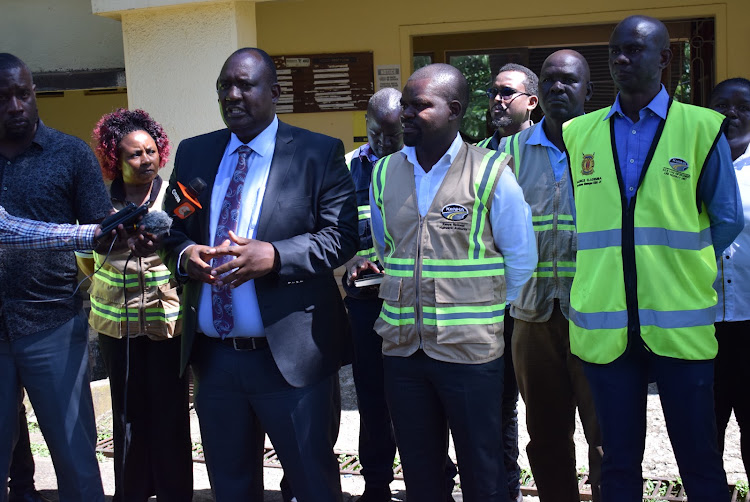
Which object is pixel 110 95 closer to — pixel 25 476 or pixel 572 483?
pixel 25 476

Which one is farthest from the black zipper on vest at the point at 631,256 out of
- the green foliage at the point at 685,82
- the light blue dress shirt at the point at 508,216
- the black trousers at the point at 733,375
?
the green foliage at the point at 685,82

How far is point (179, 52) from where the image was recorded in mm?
6195

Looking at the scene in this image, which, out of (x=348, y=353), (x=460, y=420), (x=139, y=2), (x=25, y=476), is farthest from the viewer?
(x=139, y=2)

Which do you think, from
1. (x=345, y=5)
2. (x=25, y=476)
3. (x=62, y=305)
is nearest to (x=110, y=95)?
(x=345, y=5)

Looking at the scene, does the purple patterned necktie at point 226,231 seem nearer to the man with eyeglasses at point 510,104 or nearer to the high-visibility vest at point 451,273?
the high-visibility vest at point 451,273

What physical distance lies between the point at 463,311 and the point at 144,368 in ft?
5.82

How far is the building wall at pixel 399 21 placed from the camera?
296 inches

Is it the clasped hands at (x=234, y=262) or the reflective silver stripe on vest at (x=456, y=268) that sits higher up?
the clasped hands at (x=234, y=262)

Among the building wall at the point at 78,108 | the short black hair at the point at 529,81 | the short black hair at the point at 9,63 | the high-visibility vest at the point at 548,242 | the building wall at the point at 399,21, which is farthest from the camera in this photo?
the building wall at the point at 78,108

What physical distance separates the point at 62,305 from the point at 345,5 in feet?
16.8

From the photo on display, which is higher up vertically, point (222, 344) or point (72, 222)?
point (72, 222)

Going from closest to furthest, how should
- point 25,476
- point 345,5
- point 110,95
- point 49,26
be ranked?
point 25,476 → point 49,26 → point 345,5 → point 110,95

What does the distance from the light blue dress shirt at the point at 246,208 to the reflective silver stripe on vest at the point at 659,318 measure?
133 cm

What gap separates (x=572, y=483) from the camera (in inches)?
151
